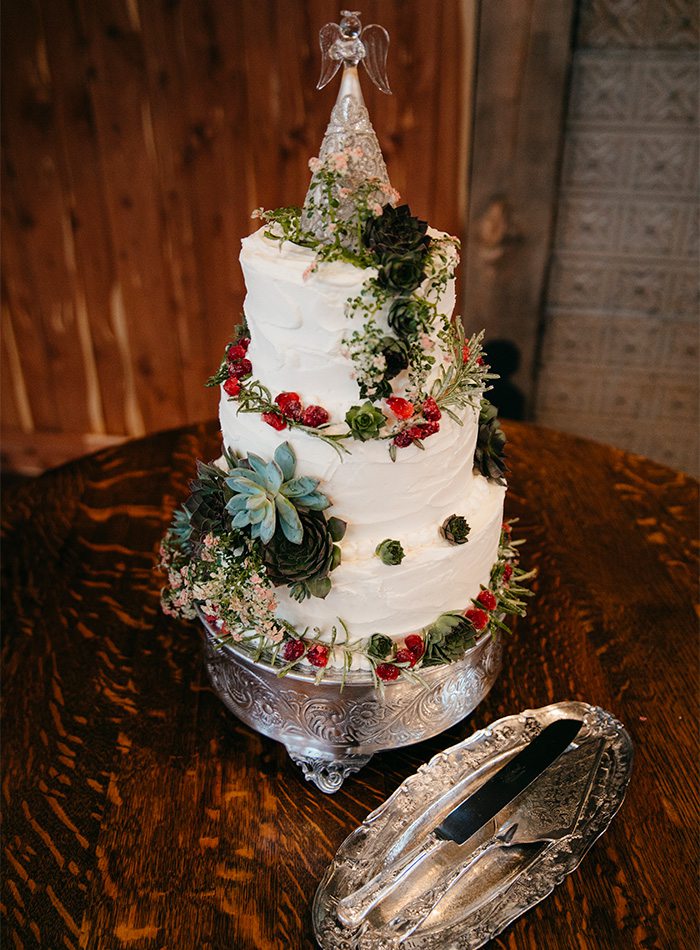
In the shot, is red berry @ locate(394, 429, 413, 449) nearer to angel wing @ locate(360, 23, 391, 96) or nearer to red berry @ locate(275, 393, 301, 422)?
red berry @ locate(275, 393, 301, 422)

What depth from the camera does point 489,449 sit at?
1235 millimetres

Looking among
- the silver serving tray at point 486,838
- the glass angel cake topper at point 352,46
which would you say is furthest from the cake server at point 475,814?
the glass angel cake topper at point 352,46

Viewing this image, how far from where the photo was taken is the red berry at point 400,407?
101 centimetres

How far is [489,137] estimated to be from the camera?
7.18ft

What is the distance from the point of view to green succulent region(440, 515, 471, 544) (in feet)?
3.62

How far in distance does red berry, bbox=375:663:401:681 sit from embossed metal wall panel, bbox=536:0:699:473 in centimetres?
160

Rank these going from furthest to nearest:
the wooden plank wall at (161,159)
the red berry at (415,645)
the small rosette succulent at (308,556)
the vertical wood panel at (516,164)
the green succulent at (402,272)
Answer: the wooden plank wall at (161,159) < the vertical wood panel at (516,164) < the red berry at (415,645) < the small rosette succulent at (308,556) < the green succulent at (402,272)

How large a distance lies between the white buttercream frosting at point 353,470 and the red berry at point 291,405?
2cm

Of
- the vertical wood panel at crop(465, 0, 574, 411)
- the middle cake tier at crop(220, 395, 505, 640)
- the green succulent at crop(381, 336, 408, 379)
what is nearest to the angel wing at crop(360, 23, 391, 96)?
the green succulent at crop(381, 336, 408, 379)

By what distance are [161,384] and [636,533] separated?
1662 mm

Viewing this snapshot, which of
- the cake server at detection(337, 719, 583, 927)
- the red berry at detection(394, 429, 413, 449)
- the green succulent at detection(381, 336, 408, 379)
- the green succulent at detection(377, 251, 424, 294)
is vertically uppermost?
the green succulent at detection(377, 251, 424, 294)

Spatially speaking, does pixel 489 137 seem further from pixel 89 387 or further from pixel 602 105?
pixel 89 387

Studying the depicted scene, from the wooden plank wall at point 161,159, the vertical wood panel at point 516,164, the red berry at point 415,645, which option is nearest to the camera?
the red berry at point 415,645

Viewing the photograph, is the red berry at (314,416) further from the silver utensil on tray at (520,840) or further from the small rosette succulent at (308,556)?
the silver utensil on tray at (520,840)
